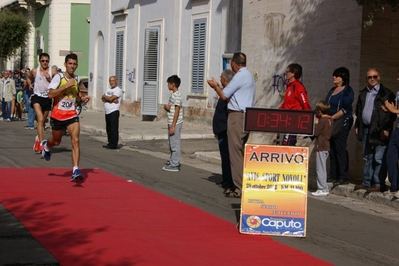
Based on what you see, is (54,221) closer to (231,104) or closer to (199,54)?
(231,104)

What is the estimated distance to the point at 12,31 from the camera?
46.3m

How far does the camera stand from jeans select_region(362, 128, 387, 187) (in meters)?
12.1

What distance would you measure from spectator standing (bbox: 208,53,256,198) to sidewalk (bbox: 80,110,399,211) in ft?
6.71

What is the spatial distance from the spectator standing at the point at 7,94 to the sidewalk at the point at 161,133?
2.68 m

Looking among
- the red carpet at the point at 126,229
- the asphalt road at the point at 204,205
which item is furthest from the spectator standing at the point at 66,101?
the asphalt road at the point at 204,205

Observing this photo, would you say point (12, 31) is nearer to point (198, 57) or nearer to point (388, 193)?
point (198, 57)

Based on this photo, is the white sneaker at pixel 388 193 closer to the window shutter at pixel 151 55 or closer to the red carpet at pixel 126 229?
the red carpet at pixel 126 229

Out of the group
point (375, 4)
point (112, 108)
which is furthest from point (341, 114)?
point (112, 108)

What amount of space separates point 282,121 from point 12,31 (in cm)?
3926

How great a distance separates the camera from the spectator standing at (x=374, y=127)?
1205cm

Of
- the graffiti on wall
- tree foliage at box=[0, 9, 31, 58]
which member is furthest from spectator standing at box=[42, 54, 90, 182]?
tree foliage at box=[0, 9, 31, 58]

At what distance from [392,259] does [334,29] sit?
22.8ft

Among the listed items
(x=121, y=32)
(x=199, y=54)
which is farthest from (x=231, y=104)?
(x=121, y=32)

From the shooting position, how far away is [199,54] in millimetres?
24734
